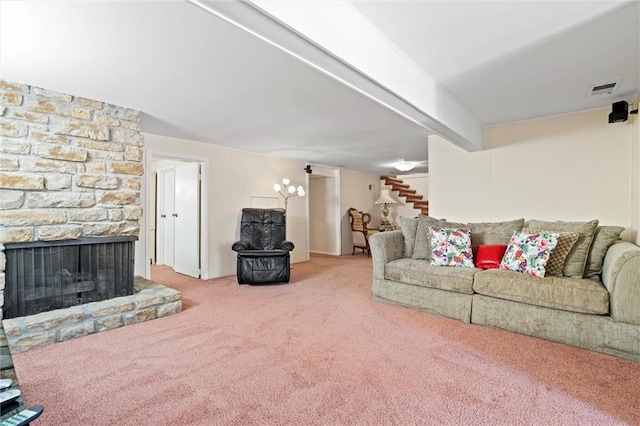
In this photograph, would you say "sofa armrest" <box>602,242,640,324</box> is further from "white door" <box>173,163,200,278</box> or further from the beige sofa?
"white door" <box>173,163,200,278</box>

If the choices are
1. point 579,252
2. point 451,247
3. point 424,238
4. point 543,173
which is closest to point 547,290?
point 579,252

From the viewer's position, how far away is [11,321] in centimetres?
236

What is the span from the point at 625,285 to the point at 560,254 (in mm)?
567

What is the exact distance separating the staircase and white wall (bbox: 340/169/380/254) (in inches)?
14.7

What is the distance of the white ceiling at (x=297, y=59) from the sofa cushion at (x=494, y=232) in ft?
4.07

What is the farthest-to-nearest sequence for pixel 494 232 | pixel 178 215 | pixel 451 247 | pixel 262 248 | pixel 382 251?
pixel 178 215, pixel 262 248, pixel 382 251, pixel 494 232, pixel 451 247

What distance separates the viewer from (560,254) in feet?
8.87

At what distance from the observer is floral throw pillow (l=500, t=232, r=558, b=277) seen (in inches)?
106

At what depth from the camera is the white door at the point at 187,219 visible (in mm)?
4859

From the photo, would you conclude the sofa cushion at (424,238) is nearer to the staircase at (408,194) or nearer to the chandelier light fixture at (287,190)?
the chandelier light fixture at (287,190)

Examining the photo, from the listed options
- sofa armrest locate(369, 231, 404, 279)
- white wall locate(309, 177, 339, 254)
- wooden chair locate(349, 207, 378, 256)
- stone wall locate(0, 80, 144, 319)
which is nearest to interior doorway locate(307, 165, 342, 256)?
white wall locate(309, 177, 339, 254)

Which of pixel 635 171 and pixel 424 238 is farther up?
pixel 635 171

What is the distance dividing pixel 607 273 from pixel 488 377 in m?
1.34

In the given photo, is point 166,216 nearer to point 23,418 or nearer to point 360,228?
point 360,228
